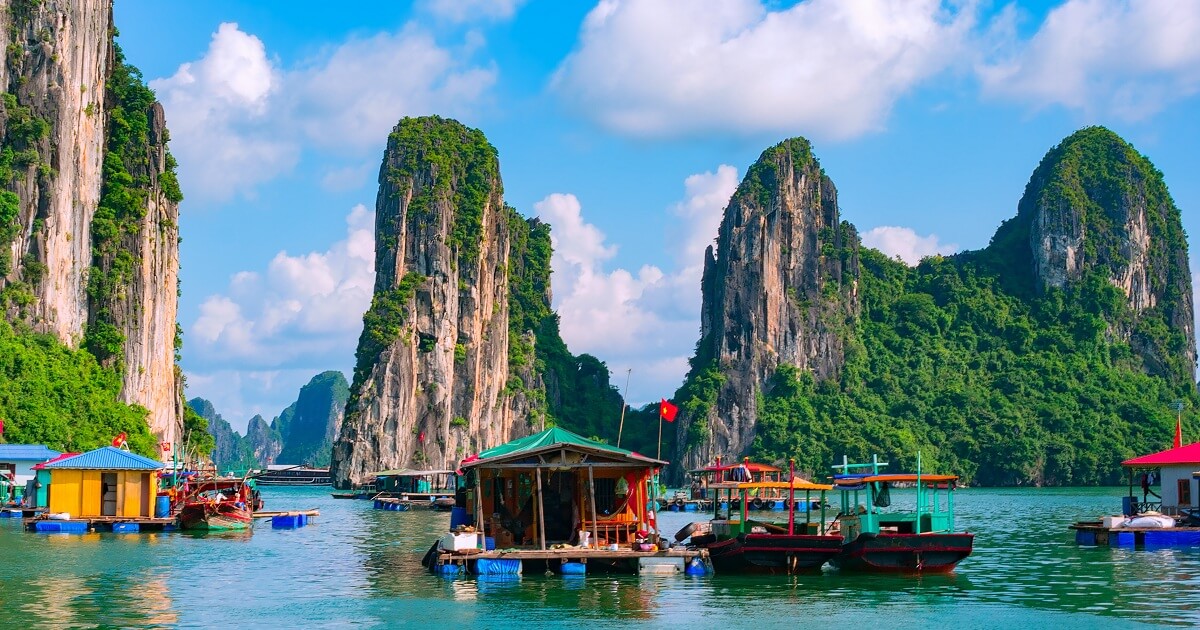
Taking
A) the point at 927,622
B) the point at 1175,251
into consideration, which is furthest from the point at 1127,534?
the point at 1175,251

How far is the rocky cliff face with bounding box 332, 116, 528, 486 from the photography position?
399 feet

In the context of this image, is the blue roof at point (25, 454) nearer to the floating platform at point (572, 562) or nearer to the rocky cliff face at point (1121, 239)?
the floating platform at point (572, 562)

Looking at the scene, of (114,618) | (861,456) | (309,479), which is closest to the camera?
(114,618)

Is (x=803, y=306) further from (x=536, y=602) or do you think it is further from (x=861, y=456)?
(x=536, y=602)

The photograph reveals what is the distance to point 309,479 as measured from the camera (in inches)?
6535

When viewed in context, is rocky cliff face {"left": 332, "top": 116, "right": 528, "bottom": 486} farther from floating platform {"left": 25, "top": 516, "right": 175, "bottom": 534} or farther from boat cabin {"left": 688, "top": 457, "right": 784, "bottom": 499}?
floating platform {"left": 25, "top": 516, "right": 175, "bottom": 534}

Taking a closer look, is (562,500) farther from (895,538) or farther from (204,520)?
(204,520)

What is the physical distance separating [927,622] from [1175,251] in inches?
5768

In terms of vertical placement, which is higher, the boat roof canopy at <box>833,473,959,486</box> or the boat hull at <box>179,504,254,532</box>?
the boat roof canopy at <box>833,473,959,486</box>

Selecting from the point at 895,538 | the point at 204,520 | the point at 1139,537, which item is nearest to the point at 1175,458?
the point at 1139,537

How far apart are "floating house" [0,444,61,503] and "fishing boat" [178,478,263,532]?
633 centimetres

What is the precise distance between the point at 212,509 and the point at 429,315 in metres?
76.8

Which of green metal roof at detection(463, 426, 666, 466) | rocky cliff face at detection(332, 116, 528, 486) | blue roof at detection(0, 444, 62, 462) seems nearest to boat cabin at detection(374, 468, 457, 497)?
rocky cliff face at detection(332, 116, 528, 486)

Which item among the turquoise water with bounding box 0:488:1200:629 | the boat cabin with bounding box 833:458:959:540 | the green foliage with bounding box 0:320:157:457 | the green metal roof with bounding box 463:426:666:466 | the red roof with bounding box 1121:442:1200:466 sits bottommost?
the turquoise water with bounding box 0:488:1200:629
